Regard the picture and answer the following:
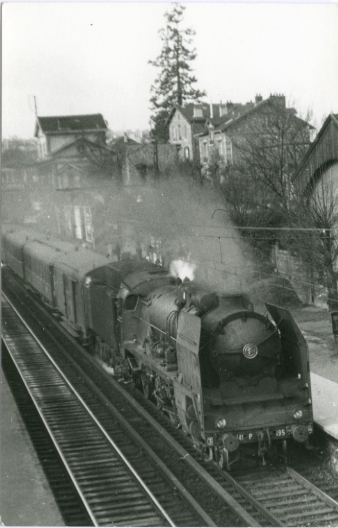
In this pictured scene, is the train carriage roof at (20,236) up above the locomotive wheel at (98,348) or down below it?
above

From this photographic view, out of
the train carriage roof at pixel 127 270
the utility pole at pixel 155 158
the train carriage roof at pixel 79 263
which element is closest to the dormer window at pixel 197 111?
the utility pole at pixel 155 158

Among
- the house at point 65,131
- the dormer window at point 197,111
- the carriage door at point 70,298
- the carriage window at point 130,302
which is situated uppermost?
the dormer window at point 197,111

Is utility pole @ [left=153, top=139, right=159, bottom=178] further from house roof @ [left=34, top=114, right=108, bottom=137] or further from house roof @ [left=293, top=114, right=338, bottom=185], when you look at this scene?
house roof @ [left=293, top=114, right=338, bottom=185]

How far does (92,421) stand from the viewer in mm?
15000

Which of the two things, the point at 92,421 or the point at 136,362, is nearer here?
the point at 92,421

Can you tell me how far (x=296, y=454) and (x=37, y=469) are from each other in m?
4.86

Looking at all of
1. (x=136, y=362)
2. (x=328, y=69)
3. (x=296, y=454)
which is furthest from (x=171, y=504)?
(x=328, y=69)

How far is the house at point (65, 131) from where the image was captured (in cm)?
1866

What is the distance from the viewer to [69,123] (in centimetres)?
1964

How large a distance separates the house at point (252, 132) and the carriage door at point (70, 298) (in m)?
6.08

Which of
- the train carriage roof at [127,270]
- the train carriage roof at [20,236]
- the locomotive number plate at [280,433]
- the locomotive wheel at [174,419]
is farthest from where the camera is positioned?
the train carriage roof at [20,236]

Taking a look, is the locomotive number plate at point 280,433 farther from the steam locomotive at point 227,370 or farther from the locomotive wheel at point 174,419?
the locomotive wheel at point 174,419

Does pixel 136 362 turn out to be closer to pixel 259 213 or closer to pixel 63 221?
pixel 259 213

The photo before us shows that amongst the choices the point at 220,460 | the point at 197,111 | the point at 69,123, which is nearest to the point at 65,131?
the point at 69,123
